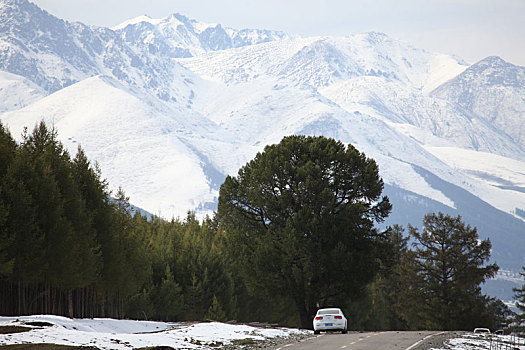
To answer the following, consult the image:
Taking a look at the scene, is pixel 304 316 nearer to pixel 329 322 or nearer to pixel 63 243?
pixel 329 322

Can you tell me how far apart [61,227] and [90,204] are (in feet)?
36.1

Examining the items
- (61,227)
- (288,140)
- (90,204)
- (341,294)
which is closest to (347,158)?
(288,140)

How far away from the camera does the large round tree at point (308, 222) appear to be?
62.9 metres

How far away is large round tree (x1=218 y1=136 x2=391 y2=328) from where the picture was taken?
62.9 metres

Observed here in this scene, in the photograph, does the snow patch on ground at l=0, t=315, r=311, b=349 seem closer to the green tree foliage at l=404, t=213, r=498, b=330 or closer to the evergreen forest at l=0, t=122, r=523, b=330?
the evergreen forest at l=0, t=122, r=523, b=330

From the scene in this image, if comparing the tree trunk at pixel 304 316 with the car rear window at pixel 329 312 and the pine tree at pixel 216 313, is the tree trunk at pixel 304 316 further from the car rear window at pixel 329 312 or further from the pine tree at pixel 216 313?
the car rear window at pixel 329 312

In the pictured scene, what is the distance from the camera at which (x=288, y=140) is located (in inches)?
2689

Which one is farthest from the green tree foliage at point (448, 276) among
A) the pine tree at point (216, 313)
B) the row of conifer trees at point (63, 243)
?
the row of conifer trees at point (63, 243)

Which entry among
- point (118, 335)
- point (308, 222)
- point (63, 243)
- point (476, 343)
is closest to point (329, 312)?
point (476, 343)

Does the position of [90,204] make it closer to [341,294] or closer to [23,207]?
[23,207]

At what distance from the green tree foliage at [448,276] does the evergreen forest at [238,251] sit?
0.15 meters

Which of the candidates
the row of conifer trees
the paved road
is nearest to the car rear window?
the paved road

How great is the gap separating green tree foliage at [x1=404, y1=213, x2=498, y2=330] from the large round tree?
2313cm

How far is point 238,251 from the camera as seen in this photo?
6731 cm
